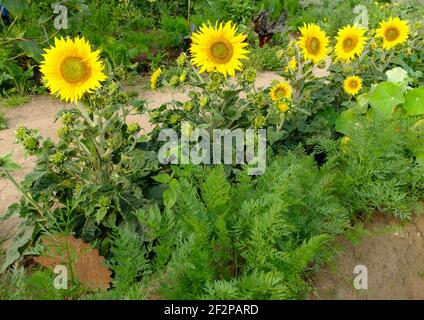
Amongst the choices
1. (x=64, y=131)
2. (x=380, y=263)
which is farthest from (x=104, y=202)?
(x=380, y=263)

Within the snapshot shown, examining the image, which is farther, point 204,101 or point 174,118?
point 174,118

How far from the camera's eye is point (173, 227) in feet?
6.19

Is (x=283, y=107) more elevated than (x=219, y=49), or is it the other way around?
(x=219, y=49)

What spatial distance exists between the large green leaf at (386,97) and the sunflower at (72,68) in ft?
5.70

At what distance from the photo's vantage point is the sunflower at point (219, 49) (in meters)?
2.28

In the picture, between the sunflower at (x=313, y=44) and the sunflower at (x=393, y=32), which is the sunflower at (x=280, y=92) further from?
the sunflower at (x=393, y=32)

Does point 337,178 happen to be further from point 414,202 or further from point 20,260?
point 20,260

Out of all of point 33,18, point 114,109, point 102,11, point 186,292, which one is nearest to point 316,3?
point 102,11

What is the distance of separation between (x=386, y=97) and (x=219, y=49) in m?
1.24

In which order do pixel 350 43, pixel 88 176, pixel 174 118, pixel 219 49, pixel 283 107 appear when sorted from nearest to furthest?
pixel 88 176
pixel 219 49
pixel 174 118
pixel 283 107
pixel 350 43

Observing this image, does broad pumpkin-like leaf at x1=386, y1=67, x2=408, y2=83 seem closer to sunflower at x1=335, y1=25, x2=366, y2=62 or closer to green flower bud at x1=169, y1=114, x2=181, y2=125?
sunflower at x1=335, y1=25, x2=366, y2=62

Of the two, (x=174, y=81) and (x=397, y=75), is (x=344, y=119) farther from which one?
(x=174, y=81)

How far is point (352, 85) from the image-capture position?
9.67ft

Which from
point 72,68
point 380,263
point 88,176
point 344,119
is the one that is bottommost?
point 380,263
